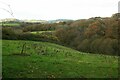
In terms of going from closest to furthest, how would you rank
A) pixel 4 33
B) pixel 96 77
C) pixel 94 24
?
pixel 96 77
pixel 4 33
pixel 94 24

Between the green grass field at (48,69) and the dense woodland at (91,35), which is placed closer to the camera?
the green grass field at (48,69)

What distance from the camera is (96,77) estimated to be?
57.7ft

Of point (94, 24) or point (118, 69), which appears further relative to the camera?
point (94, 24)

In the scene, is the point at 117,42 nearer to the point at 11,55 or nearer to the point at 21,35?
the point at 21,35

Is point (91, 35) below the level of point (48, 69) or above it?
above

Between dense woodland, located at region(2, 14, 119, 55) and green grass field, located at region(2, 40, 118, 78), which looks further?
dense woodland, located at region(2, 14, 119, 55)

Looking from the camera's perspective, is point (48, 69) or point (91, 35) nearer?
point (48, 69)

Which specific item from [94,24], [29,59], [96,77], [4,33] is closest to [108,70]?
[96,77]

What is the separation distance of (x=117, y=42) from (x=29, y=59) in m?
43.5

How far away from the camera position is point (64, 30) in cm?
7588

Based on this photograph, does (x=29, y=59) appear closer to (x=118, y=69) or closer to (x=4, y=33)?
(x=118, y=69)

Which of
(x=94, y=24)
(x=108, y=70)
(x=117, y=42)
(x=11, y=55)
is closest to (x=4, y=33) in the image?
(x=11, y=55)

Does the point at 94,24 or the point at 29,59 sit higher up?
the point at 94,24

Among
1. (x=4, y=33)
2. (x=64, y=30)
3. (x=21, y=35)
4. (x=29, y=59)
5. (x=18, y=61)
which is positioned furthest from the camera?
(x=64, y=30)
